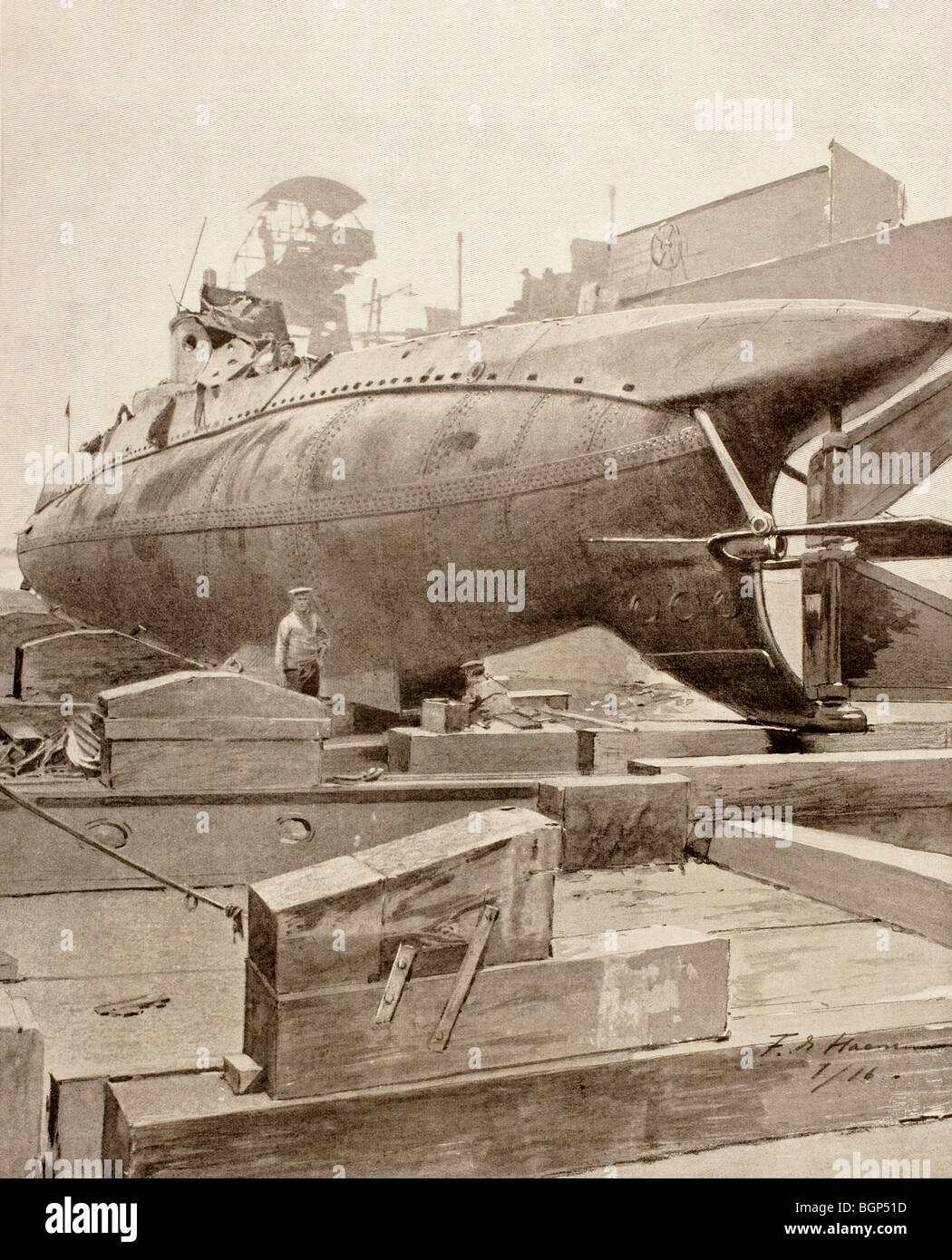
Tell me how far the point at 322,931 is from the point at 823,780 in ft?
16.0

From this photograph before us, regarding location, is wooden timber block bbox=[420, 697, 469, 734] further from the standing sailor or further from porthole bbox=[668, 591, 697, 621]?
porthole bbox=[668, 591, 697, 621]

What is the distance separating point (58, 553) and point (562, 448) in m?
9.80

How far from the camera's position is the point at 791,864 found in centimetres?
613

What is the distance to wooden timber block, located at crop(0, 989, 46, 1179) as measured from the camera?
302 centimetres

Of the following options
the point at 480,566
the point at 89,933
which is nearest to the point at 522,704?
the point at 480,566

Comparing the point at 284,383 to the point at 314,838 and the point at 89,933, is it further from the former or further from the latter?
the point at 89,933

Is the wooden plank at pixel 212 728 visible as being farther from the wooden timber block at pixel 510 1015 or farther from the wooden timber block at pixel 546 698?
the wooden timber block at pixel 546 698

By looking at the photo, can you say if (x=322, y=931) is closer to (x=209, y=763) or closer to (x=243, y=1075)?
(x=243, y=1075)

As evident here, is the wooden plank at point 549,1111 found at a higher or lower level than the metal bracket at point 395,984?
lower

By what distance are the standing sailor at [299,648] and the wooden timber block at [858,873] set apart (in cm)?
354

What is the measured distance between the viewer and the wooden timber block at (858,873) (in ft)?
17.1

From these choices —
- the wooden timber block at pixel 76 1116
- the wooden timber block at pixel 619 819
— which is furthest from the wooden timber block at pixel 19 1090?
the wooden timber block at pixel 619 819

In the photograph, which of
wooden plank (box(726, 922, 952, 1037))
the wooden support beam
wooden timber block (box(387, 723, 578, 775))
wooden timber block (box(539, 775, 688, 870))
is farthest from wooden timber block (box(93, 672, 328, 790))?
wooden plank (box(726, 922, 952, 1037))
